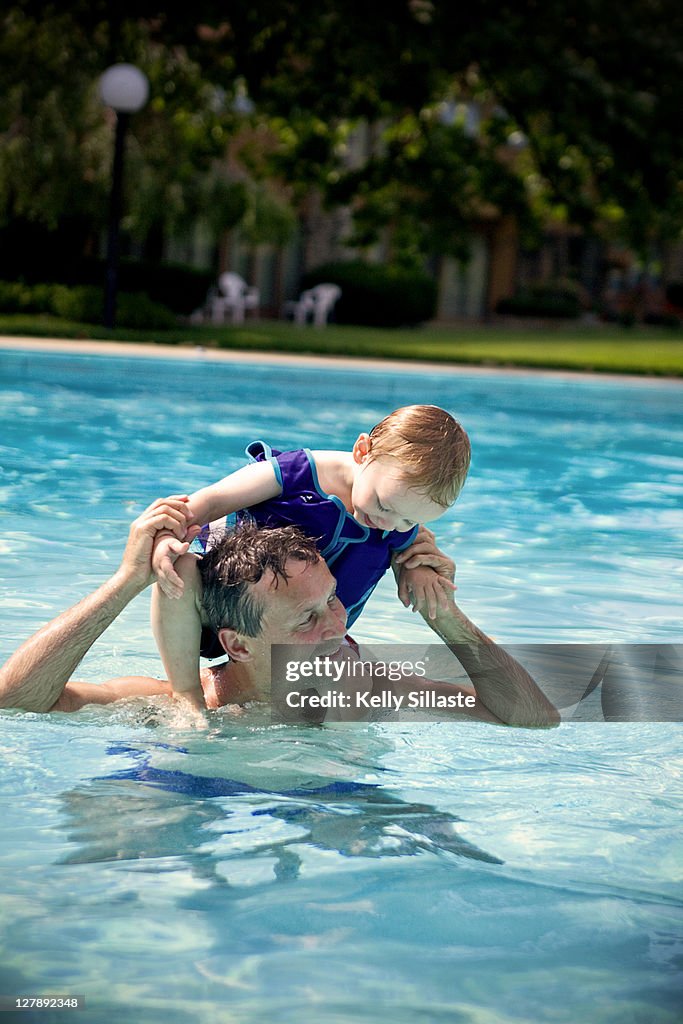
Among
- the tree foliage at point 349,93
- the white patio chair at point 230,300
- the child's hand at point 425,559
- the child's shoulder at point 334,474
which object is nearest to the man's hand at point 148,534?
the child's shoulder at point 334,474

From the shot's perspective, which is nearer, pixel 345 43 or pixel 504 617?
pixel 504 617

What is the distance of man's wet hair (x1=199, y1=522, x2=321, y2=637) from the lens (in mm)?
3326

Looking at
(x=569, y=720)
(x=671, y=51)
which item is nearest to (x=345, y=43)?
(x=671, y=51)

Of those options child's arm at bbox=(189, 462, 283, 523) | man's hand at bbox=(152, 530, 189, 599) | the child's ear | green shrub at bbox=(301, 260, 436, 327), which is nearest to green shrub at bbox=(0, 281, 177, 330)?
green shrub at bbox=(301, 260, 436, 327)

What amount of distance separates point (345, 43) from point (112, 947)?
1786 centimetres

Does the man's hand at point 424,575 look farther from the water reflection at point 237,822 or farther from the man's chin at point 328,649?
the water reflection at point 237,822

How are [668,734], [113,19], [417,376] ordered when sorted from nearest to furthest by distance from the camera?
[668,734], [417,376], [113,19]

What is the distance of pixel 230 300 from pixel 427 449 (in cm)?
2037

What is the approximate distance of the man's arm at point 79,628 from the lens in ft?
10.7

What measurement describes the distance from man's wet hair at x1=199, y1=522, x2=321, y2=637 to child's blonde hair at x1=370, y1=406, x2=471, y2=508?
0.32m

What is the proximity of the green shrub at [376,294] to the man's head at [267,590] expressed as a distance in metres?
22.7

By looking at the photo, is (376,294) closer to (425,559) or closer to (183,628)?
(425,559)

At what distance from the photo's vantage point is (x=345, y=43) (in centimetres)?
1875

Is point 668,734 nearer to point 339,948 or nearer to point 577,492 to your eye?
point 339,948
